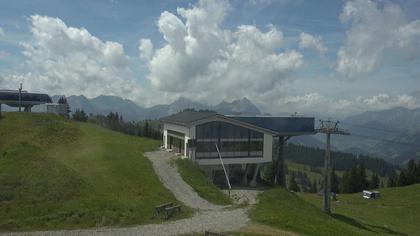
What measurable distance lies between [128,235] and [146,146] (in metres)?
35.0

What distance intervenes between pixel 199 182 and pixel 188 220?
1248 cm

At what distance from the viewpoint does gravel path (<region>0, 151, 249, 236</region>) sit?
83.4 ft

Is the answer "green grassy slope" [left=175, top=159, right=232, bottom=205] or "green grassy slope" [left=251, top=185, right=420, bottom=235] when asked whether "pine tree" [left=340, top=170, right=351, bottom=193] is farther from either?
"green grassy slope" [left=175, top=159, right=232, bottom=205]

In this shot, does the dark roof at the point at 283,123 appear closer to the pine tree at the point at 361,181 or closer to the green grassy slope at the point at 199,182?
the green grassy slope at the point at 199,182

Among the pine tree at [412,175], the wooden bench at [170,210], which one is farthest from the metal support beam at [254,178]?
the pine tree at [412,175]

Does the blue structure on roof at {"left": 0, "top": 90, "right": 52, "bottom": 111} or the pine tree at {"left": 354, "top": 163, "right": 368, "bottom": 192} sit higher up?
the blue structure on roof at {"left": 0, "top": 90, "right": 52, "bottom": 111}

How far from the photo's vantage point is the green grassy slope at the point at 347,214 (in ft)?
102

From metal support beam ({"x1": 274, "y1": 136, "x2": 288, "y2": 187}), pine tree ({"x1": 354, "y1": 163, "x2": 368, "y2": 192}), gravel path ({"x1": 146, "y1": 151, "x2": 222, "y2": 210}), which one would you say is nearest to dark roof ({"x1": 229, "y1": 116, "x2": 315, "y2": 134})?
metal support beam ({"x1": 274, "y1": 136, "x2": 288, "y2": 187})

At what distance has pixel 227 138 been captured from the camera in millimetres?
50656

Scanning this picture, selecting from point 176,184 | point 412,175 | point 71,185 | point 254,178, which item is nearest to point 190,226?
point 71,185

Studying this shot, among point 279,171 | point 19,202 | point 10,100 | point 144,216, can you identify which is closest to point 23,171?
point 19,202

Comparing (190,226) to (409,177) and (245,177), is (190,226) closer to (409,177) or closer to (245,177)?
(245,177)

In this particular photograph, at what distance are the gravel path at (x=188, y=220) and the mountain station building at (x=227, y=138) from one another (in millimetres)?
7258

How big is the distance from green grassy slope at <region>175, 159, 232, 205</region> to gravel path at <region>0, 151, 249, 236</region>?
2.32ft
